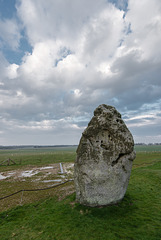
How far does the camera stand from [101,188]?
10.4 m

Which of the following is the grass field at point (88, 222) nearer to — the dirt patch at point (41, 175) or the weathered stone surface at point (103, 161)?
the weathered stone surface at point (103, 161)

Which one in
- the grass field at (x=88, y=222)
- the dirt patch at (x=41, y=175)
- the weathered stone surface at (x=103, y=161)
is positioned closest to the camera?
the grass field at (x=88, y=222)

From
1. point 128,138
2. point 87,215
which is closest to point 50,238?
point 87,215

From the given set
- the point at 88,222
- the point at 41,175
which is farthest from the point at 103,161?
the point at 41,175

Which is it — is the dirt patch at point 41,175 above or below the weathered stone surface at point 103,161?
below

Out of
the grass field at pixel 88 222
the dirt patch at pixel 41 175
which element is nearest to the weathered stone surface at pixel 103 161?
the grass field at pixel 88 222

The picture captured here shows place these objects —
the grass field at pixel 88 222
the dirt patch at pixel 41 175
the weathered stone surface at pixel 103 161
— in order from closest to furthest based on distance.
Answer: the grass field at pixel 88 222 < the weathered stone surface at pixel 103 161 < the dirt patch at pixel 41 175

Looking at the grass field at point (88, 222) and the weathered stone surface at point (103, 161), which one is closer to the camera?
the grass field at point (88, 222)

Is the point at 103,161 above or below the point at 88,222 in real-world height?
above

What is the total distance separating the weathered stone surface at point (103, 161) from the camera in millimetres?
10414

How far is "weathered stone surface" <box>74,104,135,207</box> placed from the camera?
1041 centimetres

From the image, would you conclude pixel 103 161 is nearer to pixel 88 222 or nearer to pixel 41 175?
pixel 88 222

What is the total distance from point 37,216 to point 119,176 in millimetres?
7387

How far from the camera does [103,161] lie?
10492 millimetres
